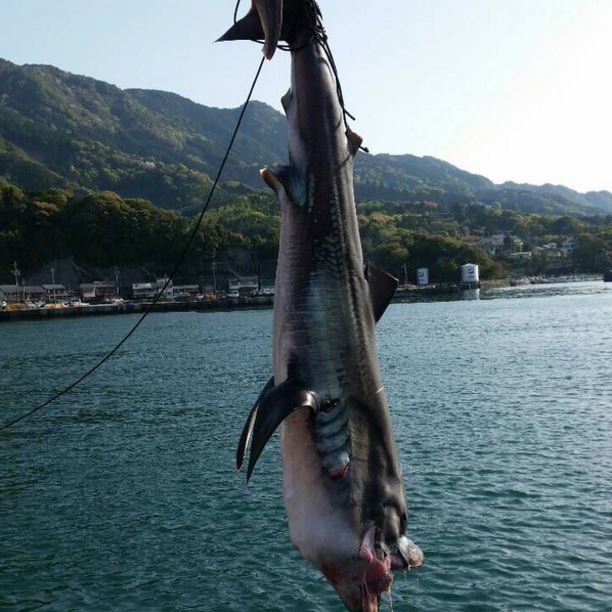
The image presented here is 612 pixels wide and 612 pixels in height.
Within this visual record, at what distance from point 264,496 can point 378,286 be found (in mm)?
14949

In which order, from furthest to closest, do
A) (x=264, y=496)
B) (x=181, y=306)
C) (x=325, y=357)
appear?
(x=181, y=306) → (x=264, y=496) → (x=325, y=357)

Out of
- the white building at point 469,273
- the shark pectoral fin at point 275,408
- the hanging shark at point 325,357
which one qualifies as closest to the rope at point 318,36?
the hanging shark at point 325,357

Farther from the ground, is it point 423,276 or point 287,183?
point 423,276

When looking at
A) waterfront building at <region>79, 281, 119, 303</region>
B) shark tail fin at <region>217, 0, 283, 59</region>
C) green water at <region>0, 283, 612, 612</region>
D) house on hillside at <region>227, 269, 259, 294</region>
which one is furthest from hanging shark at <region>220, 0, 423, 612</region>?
house on hillside at <region>227, 269, 259, 294</region>

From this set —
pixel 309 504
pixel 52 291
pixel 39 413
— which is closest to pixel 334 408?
pixel 309 504

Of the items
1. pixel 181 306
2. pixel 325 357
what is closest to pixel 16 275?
pixel 181 306

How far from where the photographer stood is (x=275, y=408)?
12.9 ft

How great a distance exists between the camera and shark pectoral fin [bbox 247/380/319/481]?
378 centimetres

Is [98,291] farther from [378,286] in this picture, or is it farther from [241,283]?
[378,286]

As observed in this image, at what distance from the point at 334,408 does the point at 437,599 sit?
9.61 metres

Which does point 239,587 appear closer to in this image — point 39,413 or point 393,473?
point 393,473

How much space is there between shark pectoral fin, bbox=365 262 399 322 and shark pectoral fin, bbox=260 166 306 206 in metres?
0.69

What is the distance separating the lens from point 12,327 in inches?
4161

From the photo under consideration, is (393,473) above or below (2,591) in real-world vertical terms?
above
